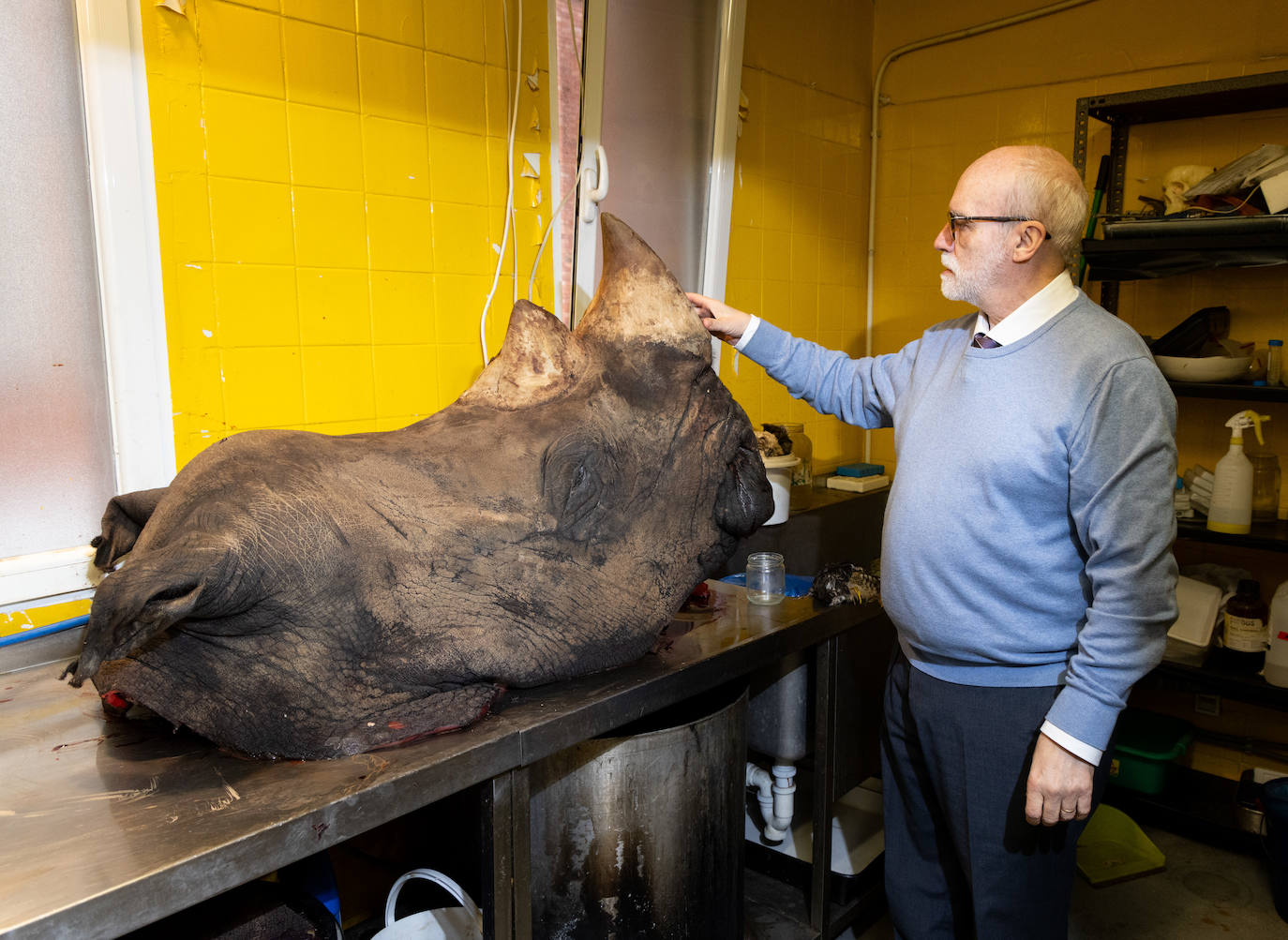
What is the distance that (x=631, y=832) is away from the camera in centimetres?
178

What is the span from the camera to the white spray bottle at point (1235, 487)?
9.70 feet

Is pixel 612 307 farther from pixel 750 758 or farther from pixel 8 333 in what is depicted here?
pixel 750 758

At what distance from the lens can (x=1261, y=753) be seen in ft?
10.5

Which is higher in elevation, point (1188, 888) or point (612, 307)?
point (612, 307)

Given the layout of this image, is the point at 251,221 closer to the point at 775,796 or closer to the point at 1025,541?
the point at 1025,541

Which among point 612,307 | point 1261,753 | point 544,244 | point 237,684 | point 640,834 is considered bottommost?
point 1261,753

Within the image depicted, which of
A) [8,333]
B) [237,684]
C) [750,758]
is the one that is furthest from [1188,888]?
[8,333]

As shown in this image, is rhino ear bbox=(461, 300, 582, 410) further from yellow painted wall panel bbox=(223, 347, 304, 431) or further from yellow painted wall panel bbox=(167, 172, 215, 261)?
yellow painted wall panel bbox=(167, 172, 215, 261)

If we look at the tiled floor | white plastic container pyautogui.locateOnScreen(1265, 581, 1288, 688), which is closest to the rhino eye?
the tiled floor

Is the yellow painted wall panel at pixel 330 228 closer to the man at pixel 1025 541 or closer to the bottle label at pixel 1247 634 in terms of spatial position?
the man at pixel 1025 541

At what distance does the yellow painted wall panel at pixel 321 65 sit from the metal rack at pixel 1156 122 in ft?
7.00

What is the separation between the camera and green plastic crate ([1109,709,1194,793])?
3098 millimetres

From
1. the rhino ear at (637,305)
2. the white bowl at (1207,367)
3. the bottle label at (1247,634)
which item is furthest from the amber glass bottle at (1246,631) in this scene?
the rhino ear at (637,305)

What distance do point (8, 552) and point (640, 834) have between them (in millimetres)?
1252
